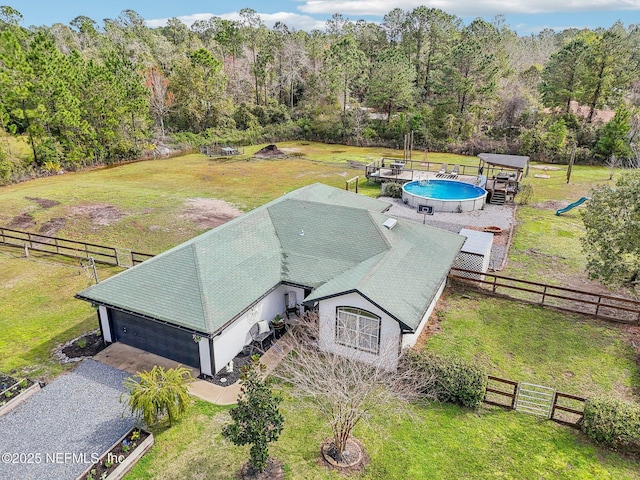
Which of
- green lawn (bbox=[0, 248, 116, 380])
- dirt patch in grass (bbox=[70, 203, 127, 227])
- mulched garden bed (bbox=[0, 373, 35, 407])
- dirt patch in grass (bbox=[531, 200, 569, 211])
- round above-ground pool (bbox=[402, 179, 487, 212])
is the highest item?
round above-ground pool (bbox=[402, 179, 487, 212])

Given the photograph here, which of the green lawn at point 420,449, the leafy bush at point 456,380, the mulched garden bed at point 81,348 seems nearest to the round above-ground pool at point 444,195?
the leafy bush at point 456,380

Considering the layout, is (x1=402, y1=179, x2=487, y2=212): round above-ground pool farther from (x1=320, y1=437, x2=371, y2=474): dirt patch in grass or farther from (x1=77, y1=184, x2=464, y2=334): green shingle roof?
(x1=320, y1=437, x2=371, y2=474): dirt patch in grass

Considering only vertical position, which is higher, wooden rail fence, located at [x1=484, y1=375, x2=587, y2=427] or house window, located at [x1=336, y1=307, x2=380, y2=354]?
house window, located at [x1=336, y1=307, x2=380, y2=354]

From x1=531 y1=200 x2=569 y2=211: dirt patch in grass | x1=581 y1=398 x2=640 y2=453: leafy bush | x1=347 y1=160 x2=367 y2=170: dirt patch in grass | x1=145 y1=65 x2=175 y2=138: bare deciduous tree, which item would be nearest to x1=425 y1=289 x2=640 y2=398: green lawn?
x1=581 y1=398 x2=640 y2=453: leafy bush

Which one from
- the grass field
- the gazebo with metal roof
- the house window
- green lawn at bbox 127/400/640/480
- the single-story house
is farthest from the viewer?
the gazebo with metal roof

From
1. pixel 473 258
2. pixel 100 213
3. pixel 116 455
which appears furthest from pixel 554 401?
pixel 100 213

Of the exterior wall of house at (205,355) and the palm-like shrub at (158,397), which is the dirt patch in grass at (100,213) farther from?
the palm-like shrub at (158,397)
